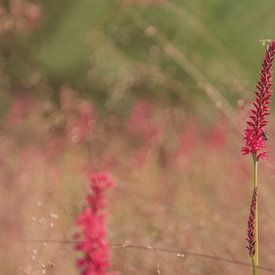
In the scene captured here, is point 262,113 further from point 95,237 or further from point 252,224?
point 95,237

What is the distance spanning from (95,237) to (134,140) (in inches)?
141

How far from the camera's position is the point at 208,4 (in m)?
6.09

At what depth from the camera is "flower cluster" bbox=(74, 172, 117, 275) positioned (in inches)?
45.1

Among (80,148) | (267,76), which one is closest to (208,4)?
(80,148)

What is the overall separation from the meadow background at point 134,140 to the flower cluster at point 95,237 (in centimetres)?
38

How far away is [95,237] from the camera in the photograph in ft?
3.87

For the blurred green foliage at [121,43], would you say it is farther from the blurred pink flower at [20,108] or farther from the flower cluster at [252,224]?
the flower cluster at [252,224]

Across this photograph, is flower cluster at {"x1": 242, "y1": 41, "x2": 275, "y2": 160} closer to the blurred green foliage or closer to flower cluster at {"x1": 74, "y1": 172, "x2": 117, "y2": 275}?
flower cluster at {"x1": 74, "y1": 172, "x2": 117, "y2": 275}

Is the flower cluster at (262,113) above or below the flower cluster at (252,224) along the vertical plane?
above

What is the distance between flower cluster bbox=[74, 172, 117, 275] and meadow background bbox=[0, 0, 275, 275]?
383 millimetres

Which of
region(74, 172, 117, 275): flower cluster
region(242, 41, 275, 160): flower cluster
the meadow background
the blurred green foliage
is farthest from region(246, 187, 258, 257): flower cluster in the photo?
the blurred green foliage

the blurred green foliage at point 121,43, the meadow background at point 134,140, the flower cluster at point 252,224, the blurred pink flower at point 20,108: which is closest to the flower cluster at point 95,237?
the flower cluster at point 252,224

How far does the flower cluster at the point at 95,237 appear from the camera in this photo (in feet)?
3.76

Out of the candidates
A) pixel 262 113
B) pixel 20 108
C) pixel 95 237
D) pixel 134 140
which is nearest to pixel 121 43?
pixel 20 108
